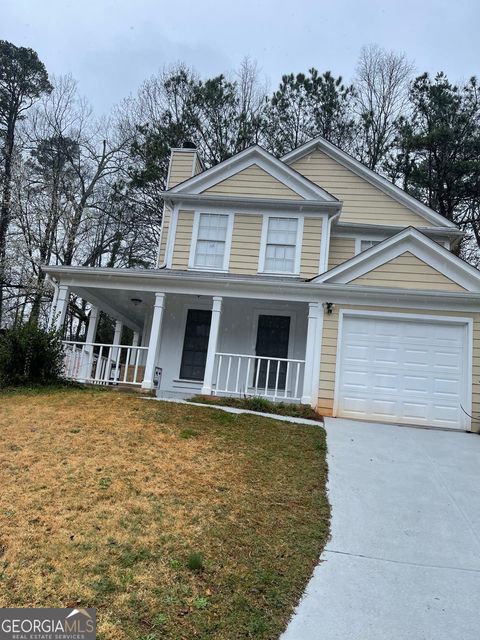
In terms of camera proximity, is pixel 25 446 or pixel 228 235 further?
pixel 228 235

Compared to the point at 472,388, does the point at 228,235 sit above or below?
above

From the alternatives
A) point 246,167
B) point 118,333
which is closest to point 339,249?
point 246,167

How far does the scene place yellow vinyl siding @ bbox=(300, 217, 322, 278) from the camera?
10945 mm

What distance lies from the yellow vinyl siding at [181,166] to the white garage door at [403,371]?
261 inches

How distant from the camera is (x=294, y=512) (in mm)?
4262

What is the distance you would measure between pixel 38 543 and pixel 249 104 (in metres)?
22.9

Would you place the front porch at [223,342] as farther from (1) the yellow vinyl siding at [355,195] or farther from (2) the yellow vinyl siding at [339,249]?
(1) the yellow vinyl siding at [355,195]

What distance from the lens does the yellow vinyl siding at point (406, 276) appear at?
923cm

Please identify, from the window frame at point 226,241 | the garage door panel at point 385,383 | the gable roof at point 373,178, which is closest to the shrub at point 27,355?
the window frame at point 226,241

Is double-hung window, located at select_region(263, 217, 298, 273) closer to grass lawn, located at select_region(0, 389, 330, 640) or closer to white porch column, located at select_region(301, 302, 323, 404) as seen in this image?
white porch column, located at select_region(301, 302, 323, 404)

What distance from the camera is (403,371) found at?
29.3 ft

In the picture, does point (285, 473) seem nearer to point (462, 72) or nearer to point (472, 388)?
point (472, 388)

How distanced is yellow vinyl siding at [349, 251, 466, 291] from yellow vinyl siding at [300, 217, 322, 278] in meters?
1.73

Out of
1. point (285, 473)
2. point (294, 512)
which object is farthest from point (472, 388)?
point (294, 512)
